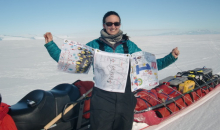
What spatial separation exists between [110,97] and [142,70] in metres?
0.58

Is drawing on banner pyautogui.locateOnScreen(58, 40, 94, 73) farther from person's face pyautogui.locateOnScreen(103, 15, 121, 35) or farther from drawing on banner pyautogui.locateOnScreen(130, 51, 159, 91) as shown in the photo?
drawing on banner pyautogui.locateOnScreen(130, 51, 159, 91)

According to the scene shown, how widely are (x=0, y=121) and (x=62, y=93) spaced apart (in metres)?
0.81

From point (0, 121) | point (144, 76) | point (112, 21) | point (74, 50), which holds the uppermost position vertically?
point (112, 21)

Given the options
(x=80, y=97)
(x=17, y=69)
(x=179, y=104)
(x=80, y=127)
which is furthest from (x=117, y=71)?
(x=17, y=69)

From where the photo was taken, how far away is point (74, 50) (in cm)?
199

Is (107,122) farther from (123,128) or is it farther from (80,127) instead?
(80,127)

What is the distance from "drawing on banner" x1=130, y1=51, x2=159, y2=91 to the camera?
80.6 inches

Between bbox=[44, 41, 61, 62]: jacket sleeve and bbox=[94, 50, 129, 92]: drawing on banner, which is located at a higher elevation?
bbox=[44, 41, 61, 62]: jacket sleeve

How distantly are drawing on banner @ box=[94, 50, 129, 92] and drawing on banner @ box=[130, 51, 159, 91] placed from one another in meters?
0.17

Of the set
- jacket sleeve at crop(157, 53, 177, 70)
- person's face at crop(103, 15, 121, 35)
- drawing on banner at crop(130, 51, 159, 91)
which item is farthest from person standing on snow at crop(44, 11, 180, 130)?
jacket sleeve at crop(157, 53, 177, 70)

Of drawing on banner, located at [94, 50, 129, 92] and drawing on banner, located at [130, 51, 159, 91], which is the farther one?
drawing on banner, located at [130, 51, 159, 91]

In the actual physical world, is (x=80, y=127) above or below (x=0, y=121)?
below

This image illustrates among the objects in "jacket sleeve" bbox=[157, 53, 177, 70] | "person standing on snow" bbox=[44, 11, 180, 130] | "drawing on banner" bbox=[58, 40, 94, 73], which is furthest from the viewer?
"jacket sleeve" bbox=[157, 53, 177, 70]

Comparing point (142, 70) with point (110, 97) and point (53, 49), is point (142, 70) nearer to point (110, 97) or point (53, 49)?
point (110, 97)
